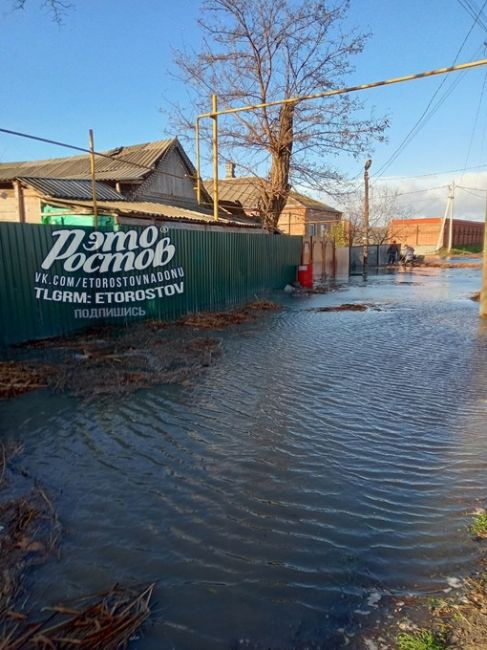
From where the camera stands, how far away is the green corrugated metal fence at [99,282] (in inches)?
293

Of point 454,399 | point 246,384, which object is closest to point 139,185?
point 246,384

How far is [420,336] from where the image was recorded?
→ 30.1 ft

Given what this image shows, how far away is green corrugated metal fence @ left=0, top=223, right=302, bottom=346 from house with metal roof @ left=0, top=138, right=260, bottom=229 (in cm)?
184

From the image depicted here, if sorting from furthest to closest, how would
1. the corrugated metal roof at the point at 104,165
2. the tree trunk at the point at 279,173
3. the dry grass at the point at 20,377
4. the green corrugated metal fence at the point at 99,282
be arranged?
1. the tree trunk at the point at 279,173
2. the corrugated metal roof at the point at 104,165
3. the green corrugated metal fence at the point at 99,282
4. the dry grass at the point at 20,377

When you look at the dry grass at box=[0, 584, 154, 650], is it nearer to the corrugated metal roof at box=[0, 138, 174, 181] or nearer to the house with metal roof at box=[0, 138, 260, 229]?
the house with metal roof at box=[0, 138, 260, 229]

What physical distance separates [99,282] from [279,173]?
51.6 ft

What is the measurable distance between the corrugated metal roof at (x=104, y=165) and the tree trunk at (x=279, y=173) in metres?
5.44

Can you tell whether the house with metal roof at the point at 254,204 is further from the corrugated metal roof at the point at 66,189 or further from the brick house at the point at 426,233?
the brick house at the point at 426,233

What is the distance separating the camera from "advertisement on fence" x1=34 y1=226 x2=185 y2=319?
26.6 ft

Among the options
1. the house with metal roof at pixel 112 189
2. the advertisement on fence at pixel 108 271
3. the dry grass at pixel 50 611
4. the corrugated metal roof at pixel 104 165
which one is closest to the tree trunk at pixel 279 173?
the house with metal roof at pixel 112 189

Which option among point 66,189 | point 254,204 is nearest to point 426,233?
point 254,204

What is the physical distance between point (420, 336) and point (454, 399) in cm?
413

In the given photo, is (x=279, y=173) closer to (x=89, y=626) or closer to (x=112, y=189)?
(x=112, y=189)

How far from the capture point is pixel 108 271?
9.02 metres
